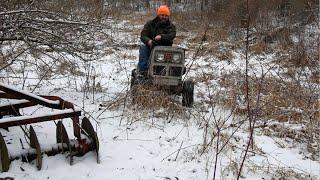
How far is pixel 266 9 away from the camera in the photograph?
1304 centimetres

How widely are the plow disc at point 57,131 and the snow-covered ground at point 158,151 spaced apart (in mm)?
80

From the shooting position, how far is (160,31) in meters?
6.82

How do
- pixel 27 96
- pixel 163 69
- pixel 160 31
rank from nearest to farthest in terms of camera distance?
pixel 27 96 → pixel 163 69 → pixel 160 31

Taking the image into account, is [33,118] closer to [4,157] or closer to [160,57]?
[4,157]

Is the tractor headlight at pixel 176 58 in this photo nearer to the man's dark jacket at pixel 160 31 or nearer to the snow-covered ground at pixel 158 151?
the man's dark jacket at pixel 160 31

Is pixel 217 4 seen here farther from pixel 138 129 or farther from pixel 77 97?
pixel 138 129

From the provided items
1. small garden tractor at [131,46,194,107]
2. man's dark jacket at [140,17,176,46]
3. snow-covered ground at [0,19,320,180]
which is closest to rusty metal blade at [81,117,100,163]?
A: snow-covered ground at [0,19,320,180]

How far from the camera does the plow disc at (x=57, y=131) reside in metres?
3.96

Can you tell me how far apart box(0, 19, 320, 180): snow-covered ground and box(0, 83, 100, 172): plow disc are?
80mm

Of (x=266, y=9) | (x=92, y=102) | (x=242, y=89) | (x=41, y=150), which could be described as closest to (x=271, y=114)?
(x=242, y=89)

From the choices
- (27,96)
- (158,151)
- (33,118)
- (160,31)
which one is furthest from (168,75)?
(33,118)

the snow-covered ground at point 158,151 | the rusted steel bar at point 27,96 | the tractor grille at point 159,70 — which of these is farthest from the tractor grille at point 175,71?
the rusted steel bar at point 27,96

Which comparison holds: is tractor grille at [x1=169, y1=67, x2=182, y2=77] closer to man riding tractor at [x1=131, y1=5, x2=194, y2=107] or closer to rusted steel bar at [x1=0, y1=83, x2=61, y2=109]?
man riding tractor at [x1=131, y1=5, x2=194, y2=107]

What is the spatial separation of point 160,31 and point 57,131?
305 centimetres
